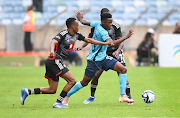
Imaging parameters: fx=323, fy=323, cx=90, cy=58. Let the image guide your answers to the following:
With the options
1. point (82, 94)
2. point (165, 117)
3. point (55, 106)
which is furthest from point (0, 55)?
point (165, 117)

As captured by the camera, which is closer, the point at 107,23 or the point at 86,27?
the point at 107,23

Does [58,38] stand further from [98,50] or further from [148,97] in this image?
[148,97]

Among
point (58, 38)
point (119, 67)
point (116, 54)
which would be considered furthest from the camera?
point (116, 54)

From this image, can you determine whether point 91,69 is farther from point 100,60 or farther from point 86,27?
point 86,27

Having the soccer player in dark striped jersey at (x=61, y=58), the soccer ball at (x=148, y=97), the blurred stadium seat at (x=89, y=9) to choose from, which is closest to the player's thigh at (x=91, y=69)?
the soccer player in dark striped jersey at (x=61, y=58)

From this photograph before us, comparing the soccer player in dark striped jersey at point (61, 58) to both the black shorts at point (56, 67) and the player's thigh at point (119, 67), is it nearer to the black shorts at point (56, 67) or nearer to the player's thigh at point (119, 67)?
the black shorts at point (56, 67)

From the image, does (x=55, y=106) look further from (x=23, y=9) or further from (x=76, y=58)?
(x=23, y=9)

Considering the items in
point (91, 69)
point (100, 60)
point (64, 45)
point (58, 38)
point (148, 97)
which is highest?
point (58, 38)

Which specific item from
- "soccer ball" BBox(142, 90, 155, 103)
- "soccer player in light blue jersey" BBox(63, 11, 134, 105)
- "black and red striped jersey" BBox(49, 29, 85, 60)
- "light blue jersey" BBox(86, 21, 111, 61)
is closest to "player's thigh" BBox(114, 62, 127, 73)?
"soccer player in light blue jersey" BBox(63, 11, 134, 105)

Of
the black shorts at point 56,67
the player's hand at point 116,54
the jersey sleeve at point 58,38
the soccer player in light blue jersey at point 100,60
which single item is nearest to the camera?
the jersey sleeve at point 58,38

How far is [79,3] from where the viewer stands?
25203 millimetres

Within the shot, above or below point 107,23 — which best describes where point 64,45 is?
below

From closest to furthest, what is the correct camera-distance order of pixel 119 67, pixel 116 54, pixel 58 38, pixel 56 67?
pixel 58 38 → pixel 56 67 → pixel 119 67 → pixel 116 54

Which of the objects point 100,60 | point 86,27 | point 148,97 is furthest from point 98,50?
point 86,27
